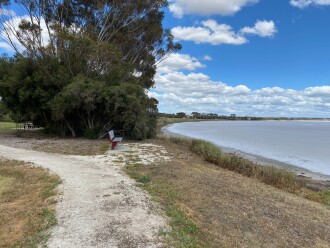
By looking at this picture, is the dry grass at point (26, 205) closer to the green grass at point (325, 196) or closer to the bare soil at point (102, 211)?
the bare soil at point (102, 211)

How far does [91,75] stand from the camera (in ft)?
77.9

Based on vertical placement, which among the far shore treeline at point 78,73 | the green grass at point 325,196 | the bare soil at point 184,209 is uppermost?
the far shore treeline at point 78,73

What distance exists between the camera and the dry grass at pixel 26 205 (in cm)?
527

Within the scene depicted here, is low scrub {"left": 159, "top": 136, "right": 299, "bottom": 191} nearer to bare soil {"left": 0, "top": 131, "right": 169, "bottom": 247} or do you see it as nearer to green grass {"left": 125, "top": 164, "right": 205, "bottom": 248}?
green grass {"left": 125, "top": 164, "right": 205, "bottom": 248}

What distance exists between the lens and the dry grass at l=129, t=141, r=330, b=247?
19.6ft

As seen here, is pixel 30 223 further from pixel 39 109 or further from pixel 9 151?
pixel 39 109

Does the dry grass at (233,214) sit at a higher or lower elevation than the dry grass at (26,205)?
lower

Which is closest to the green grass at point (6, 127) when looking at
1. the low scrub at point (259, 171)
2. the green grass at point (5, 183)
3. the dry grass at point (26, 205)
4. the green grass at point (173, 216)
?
the low scrub at point (259, 171)

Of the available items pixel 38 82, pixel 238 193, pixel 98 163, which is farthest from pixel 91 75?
pixel 238 193

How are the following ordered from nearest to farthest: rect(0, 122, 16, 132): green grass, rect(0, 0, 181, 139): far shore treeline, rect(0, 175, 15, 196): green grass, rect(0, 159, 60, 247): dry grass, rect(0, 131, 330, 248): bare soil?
1. rect(0, 159, 60, 247): dry grass
2. rect(0, 131, 330, 248): bare soil
3. rect(0, 175, 15, 196): green grass
4. rect(0, 0, 181, 139): far shore treeline
5. rect(0, 122, 16, 132): green grass

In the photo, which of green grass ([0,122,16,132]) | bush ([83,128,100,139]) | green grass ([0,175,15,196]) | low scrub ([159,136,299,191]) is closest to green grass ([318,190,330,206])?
low scrub ([159,136,299,191])

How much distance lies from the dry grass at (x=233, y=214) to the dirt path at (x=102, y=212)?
455mm

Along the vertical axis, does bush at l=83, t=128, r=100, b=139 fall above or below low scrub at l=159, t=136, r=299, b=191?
above

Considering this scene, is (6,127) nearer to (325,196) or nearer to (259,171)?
(259,171)
